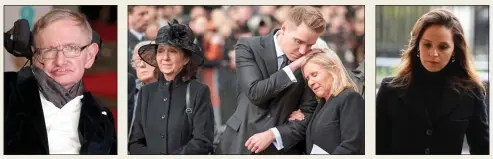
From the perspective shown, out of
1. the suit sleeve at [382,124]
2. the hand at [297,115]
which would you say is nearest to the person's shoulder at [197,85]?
the hand at [297,115]

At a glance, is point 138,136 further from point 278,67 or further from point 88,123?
point 278,67

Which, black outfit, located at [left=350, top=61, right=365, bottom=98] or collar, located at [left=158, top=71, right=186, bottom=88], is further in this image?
collar, located at [left=158, top=71, right=186, bottom=88]

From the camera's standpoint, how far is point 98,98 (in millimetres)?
9305

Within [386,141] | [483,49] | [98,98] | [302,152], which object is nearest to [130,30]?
[98,98]

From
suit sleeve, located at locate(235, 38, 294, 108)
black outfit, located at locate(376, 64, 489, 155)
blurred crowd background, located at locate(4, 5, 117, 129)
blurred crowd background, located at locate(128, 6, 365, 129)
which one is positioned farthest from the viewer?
blurred crowd background, located at locate(4, 5, 117, 129)

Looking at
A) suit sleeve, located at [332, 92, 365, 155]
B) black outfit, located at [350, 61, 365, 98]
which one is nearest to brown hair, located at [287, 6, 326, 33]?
black outfit, located at [350, 61, 365, 98]

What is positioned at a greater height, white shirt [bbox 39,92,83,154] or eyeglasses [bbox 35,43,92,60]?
eyeglasses [bbox 35,43,92,60]

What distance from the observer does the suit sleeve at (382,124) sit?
918 cm

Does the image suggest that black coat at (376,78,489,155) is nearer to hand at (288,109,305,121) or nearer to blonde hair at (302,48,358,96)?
blonde hair at (302,48,358,96)

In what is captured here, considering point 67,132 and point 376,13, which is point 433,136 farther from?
point 67,132

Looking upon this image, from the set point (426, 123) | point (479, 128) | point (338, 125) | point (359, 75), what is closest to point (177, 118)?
point (338, 125)

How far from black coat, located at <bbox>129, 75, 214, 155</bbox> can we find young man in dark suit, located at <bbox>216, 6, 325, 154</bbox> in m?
0.31

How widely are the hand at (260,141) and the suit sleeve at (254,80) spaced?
265 mm

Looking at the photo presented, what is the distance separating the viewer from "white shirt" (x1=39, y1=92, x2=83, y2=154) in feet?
30.4
